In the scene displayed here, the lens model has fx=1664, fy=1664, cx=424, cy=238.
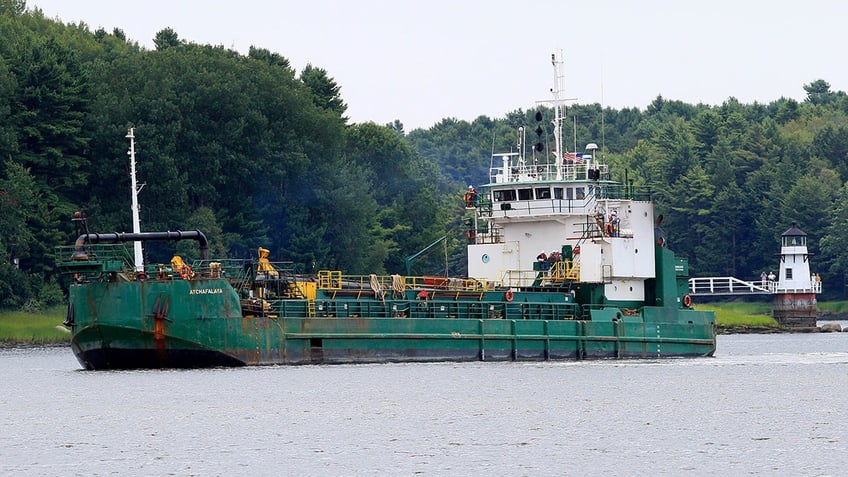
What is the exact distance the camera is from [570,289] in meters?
56.2

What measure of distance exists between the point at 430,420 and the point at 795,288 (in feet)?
207

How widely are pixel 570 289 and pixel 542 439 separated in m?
21.6

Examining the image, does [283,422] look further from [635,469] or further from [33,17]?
[33,17]

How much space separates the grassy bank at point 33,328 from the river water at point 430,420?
2069 cm

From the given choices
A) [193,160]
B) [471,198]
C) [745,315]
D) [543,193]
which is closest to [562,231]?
[543,193]

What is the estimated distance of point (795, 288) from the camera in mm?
97250

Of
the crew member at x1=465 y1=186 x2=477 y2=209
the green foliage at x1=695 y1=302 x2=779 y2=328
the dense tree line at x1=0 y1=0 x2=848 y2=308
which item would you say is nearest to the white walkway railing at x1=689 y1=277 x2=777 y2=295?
the green foliage at x1=695 y1=302 x2=779 y2=328

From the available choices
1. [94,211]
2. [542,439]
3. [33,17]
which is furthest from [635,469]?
[33,17]

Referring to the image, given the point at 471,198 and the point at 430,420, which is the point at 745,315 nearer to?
the point at 471,198

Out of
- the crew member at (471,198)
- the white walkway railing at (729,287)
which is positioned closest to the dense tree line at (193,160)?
the white walkway railing at (729,287)

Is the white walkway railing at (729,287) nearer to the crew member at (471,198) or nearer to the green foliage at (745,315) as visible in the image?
the green foliage at (745,315)

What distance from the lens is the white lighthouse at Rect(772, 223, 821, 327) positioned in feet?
315

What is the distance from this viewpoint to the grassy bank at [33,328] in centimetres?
7444

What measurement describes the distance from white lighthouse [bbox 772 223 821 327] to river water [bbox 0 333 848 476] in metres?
42.9
